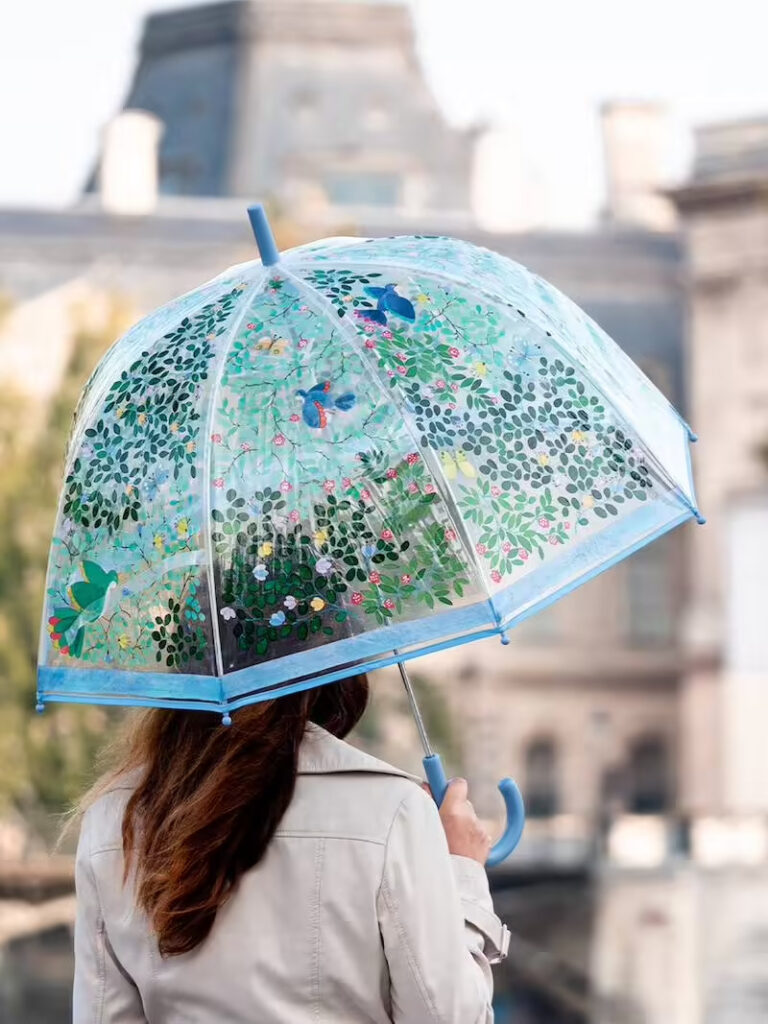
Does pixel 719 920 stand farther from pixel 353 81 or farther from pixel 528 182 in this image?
pixel 353 81

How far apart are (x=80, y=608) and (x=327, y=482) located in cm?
36

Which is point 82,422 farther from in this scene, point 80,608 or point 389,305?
point 389,305

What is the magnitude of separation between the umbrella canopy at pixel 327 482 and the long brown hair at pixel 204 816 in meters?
0.08

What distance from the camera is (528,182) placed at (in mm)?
34844

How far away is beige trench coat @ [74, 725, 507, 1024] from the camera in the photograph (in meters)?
2.05

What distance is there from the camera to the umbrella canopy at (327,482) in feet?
7.76

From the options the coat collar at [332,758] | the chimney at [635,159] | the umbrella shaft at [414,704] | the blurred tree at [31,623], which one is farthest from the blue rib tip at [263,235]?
the chimney at [635,159]

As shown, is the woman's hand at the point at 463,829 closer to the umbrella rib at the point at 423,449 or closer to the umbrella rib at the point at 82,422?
the umbrella rib at the point at 423,449

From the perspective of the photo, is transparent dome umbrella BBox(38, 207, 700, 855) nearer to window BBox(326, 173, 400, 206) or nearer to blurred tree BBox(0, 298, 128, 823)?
blurred tree BBox(0, 298, 128, 823)

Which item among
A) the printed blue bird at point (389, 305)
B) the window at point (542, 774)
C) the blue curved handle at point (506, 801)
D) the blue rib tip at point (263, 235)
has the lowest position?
the window at point (542, 774)

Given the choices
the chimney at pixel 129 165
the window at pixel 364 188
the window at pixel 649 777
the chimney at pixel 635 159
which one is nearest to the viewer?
the window at pixel 649 777

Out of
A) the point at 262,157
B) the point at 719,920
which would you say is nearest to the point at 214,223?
the point at 262,157

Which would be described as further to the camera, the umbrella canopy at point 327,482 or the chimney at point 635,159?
the chimney at point 635,159

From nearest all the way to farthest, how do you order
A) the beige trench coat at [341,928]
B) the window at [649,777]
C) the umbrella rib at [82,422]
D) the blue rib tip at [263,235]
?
the beige trench coat at [341,928] < the blue rib tip at [263,235] < the umbrella rib at [82,422] < the window at [649,777]
